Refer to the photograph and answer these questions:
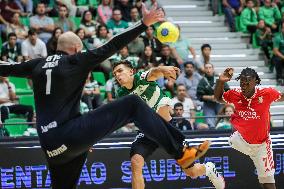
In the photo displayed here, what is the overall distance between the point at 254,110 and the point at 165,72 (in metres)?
2.34

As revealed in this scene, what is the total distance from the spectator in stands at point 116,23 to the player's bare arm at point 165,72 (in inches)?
334

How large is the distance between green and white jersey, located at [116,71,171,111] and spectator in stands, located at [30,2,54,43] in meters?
7.33

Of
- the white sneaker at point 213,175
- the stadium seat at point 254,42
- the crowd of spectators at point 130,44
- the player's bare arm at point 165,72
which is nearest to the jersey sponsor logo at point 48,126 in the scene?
the player's bare arm at point 165,72

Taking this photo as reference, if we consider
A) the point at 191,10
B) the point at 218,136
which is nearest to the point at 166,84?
the point at 218,136

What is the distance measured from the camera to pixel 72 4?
68.3 feet

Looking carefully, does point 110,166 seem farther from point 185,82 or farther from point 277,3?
point 277,3

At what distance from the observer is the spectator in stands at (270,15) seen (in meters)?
22.6

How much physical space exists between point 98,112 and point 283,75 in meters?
12.3

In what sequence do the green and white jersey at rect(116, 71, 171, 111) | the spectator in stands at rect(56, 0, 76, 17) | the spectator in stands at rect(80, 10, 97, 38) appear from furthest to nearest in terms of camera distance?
the spectator in stands at rect(56, 0, 76, 17), the spectator in stands at rect(80, 10, 97, 38), the green and white jersey at rect(116, 71, 171, 111)

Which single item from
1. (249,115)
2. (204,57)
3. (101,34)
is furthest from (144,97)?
(204,57)

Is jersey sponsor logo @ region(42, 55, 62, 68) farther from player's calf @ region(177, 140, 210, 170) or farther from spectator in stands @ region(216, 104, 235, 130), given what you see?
spectator in stands @ region(216, 104, 235, 130)

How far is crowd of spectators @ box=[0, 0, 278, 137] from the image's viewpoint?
58.2 ft

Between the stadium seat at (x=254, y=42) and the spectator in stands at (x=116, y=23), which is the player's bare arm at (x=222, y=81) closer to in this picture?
the spectator in stands at (x=116, y=23)

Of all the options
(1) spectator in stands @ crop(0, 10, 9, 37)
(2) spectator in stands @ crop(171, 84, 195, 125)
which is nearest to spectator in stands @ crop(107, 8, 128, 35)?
(1) spectator in stands @ crop(0, 10, 9, 37)
